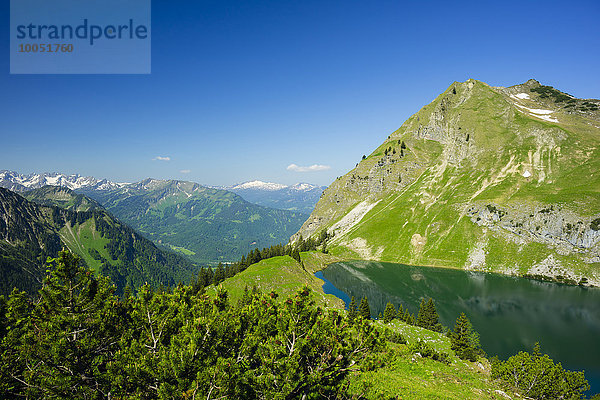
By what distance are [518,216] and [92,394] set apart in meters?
195

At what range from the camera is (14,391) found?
18.0m

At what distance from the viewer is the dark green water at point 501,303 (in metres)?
70.4

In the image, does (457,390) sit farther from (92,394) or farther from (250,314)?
(92,394)

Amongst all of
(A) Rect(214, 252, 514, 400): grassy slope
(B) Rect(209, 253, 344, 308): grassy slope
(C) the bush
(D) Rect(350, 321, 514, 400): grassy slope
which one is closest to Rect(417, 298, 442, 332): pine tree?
(A) Rect(214, 252, 514, 400): grassy slope

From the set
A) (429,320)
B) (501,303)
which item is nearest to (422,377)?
(429,320)

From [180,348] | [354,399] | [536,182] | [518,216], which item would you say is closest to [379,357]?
[354,399]

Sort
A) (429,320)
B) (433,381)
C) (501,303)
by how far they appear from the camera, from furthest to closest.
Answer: (501,303) → (429,320) → (433,381)

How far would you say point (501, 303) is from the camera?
104 metres

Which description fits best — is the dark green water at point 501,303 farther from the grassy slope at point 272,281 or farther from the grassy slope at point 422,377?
the grassy slope at point 422,377

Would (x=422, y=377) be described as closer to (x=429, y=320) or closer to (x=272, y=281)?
(x=429, y=320)

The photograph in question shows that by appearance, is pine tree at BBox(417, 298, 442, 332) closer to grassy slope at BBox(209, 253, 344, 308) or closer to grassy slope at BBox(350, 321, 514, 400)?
grassy slope at BBox(350, 321, 514, 400)

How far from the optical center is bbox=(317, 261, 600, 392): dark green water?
2773 inches

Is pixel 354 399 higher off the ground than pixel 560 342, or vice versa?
pixel 354 399

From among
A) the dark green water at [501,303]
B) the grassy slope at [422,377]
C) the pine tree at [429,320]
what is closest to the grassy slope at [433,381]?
the grassy slope at [422,377]
